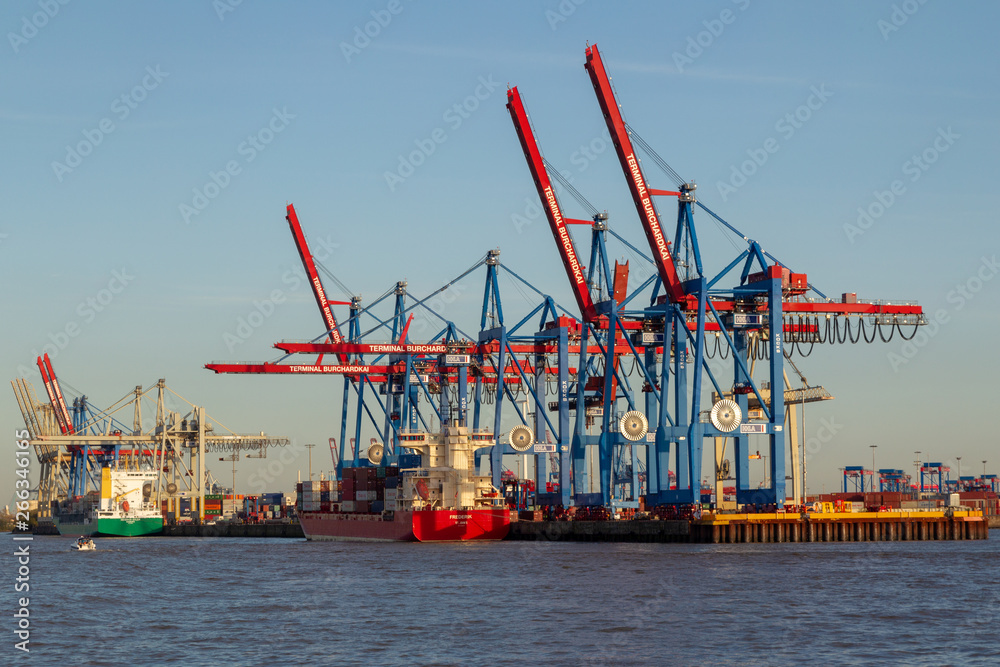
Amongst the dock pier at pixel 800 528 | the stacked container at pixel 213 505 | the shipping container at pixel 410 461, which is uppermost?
the shipping container at pixel 410 461

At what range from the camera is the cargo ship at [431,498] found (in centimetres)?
7519

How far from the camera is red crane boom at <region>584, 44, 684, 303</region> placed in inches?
2675

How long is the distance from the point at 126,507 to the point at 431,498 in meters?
49.1

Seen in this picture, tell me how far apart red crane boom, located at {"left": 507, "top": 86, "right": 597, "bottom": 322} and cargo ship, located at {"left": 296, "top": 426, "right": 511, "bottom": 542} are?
1122 centimetres

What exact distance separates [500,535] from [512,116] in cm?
2576

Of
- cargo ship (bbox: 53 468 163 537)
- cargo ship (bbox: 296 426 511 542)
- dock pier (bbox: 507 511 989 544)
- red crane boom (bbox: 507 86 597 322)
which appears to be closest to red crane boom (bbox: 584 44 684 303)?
red crane boom (bbox: 507 86 597 322)

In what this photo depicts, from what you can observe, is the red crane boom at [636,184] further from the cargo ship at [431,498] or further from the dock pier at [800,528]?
the cargo ship at [431,498]

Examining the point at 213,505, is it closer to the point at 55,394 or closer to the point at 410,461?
the point at 55,394

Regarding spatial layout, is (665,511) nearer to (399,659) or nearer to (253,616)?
(253,616)

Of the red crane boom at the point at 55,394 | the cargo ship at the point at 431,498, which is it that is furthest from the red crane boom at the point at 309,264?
the red crane boom at the point at 55,394

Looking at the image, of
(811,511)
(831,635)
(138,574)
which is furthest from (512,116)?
(831,635)

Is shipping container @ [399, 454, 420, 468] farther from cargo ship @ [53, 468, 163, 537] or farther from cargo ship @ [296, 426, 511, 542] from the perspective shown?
cargo ship @ [53, 468, 163, 537]

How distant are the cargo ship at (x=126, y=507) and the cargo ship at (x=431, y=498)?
1487 inches

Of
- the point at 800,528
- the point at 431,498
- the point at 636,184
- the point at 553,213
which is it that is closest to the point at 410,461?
the point at 431,498
